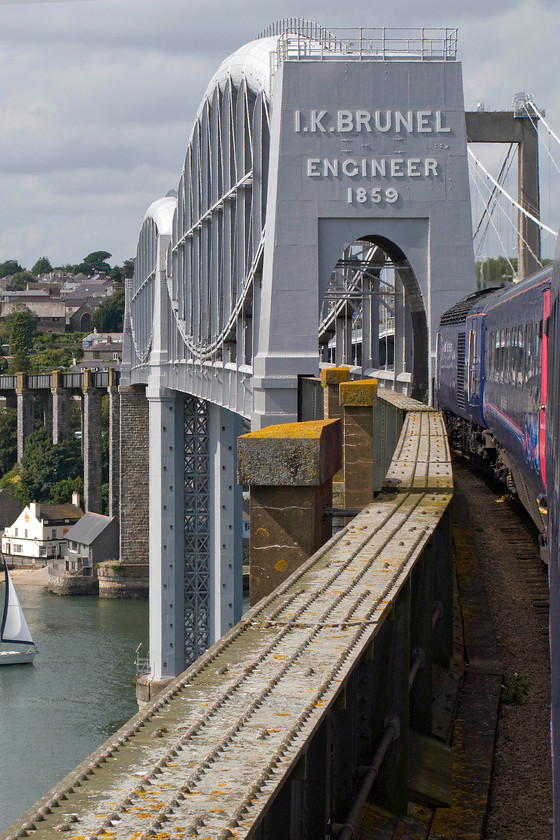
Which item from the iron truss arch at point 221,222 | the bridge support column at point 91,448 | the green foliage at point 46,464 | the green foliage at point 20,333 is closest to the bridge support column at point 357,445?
the iron truss arch at point 221,222

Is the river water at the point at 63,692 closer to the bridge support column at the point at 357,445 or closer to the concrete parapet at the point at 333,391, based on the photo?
the concrete parapet at the point at 333,391

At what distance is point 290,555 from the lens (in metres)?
6.39

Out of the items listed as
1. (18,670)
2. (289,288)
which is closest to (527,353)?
(289,288)

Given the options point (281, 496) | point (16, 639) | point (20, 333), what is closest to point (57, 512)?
point (16, 639)

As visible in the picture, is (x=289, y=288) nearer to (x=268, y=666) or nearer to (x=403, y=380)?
(x=403, y=380)

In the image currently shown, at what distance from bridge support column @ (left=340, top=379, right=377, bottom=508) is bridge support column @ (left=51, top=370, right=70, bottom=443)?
306ft

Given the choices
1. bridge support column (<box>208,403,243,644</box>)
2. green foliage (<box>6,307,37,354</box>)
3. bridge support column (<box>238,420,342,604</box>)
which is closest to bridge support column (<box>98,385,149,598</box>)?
bridge support column (<box>208,403,243,644</box>)

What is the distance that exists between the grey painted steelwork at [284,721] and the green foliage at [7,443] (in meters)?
114

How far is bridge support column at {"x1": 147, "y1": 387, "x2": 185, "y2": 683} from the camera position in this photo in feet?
151

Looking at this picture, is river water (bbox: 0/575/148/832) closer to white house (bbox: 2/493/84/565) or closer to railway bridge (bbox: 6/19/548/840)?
railway bridge (bbox: 6/19/548/840)

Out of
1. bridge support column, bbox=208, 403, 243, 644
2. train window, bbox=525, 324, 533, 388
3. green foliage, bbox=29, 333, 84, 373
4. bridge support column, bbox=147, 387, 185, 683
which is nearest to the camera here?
train window, bbox=525, 324, 533, 388

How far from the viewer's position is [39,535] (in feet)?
293

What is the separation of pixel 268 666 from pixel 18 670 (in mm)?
52061

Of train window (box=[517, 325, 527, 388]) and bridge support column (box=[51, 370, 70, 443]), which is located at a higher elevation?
train window (box=[517, 325, 527, 388])
